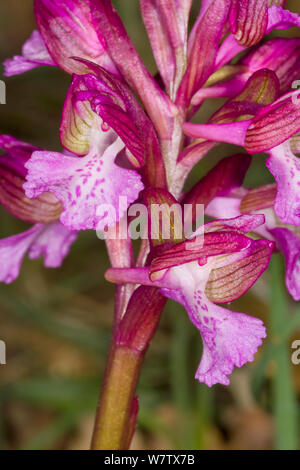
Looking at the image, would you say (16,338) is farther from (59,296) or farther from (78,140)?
(78,140)

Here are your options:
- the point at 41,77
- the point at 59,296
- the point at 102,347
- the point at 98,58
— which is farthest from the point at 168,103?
the point at 41,77

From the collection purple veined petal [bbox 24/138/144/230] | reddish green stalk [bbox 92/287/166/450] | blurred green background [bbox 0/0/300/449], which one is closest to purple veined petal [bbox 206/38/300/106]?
purple veined petal [bbox 24/138/144/230]

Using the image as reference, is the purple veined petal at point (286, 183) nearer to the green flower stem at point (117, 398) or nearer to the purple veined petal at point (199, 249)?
the purple veined petal at point (199, 249)

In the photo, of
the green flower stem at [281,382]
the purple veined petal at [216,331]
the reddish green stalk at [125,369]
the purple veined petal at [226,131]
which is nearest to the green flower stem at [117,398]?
the reddish green stalk at [125,369]

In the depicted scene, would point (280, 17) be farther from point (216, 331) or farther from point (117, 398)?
point (117, 398)

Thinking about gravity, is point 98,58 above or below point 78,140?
above
